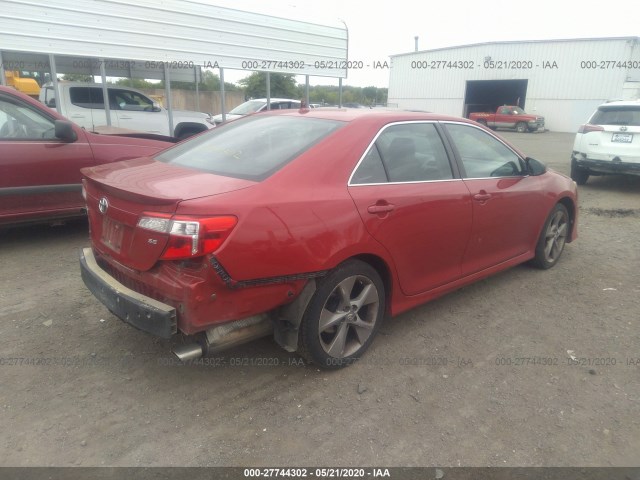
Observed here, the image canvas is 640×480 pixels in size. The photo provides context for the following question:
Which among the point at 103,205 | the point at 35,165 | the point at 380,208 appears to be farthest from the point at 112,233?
the point at 35,165

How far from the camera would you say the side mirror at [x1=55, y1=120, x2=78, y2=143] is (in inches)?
191

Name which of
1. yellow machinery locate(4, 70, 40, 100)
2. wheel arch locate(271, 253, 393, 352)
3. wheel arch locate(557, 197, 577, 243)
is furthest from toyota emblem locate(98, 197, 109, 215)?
yellow machinery locate(4, 70, 40, 100)

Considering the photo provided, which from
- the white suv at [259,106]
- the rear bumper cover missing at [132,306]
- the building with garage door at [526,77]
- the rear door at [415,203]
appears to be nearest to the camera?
the rear bumper cover missing at [132,306]

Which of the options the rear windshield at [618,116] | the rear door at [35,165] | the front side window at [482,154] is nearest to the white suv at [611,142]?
the rear windshield at [618,116]

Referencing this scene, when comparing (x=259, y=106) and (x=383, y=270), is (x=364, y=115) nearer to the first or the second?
(x=383, y=270)

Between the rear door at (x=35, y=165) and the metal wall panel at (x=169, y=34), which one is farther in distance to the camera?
the metal wall panel at (x=169, y=34)

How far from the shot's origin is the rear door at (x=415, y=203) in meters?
2.96

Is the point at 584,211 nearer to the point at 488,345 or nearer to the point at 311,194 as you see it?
the point at 488,345

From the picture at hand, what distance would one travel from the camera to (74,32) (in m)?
6.66

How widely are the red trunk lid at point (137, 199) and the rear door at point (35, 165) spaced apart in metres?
2.19

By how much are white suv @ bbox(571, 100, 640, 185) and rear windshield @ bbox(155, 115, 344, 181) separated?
24.6 ft

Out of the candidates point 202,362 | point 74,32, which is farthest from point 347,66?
point 202,362

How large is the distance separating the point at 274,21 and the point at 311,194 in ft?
23.7

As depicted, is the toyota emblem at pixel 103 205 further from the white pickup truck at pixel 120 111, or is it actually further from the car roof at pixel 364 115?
the white pickup truck at pixel 120 111
